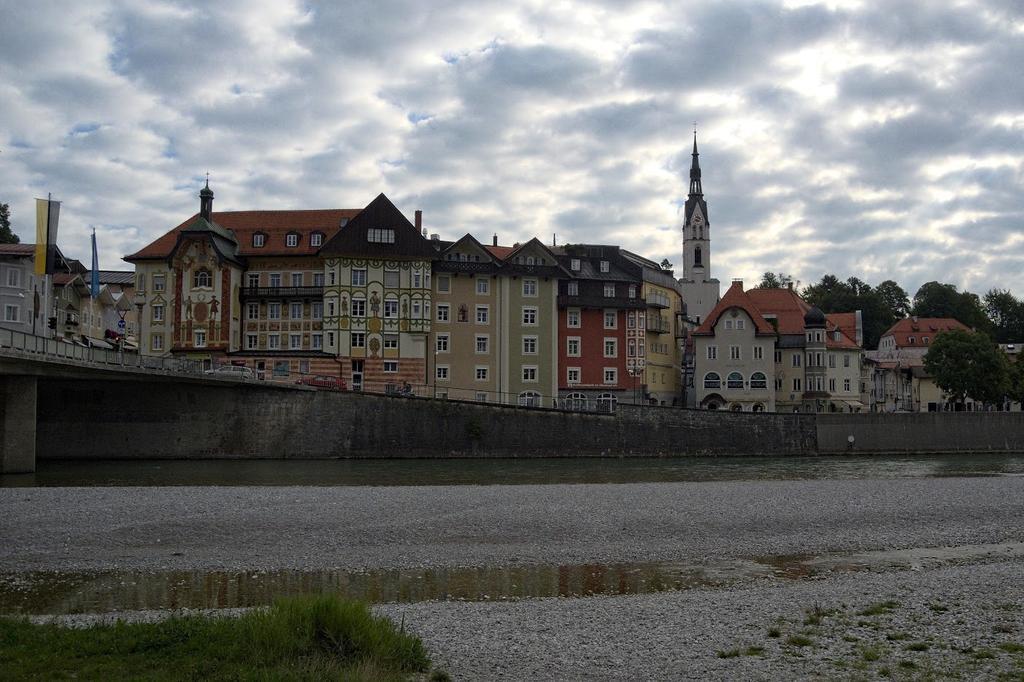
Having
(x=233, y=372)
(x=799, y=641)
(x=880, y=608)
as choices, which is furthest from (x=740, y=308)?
(x=799, y=641)

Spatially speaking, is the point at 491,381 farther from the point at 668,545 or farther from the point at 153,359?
the point at 668,545

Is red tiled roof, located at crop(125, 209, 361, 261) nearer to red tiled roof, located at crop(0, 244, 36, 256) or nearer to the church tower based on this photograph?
red tiled roof, located at crop(0, 244, 36, 256)

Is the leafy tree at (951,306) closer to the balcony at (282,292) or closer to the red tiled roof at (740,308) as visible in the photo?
the red tiled roof at (740,308)

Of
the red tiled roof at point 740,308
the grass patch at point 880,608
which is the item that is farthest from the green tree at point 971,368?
the grass patch at point 880,608

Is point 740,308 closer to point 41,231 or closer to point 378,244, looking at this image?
point 378,244

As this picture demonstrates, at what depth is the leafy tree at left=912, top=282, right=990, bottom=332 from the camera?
133 m

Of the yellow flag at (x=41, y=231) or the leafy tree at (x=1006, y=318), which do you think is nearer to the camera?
the yellow flag at (x=41, y=231)

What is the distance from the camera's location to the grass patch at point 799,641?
507 inches

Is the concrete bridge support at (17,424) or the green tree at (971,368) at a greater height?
the green tree at (971,368)

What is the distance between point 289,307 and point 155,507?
46949 millimetres

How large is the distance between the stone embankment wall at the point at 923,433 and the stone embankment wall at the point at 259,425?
65.5 feet

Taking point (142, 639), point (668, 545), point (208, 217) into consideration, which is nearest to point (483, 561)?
point (668, 545)

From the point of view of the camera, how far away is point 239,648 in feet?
34.7

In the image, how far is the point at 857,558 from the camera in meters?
21.5
